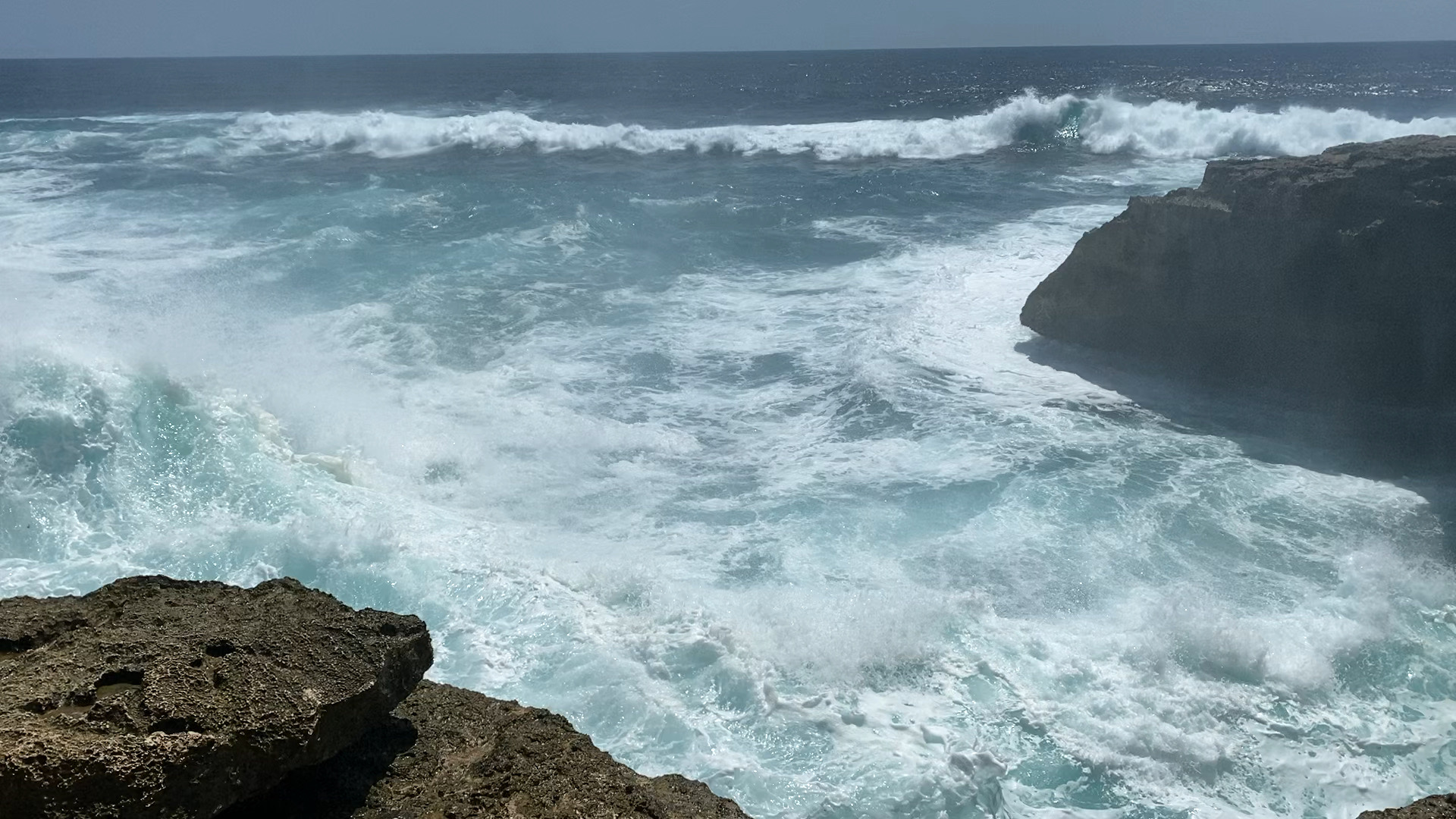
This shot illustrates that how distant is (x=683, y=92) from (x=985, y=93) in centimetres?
1818

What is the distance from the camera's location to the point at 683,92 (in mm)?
63281

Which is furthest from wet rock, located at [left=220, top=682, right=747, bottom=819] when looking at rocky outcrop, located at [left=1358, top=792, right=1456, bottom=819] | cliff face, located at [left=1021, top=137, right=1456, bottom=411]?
cliff face, located at [left=1021, top=137, right=1456, bottom=411]

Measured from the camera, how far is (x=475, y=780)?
3.51 meters

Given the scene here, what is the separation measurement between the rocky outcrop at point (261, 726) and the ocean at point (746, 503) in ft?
5.83

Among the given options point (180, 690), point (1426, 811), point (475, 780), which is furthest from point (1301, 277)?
point (180, 690)

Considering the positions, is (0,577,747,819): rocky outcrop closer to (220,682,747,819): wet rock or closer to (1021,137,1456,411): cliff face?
(220,682,747,819): wet rock

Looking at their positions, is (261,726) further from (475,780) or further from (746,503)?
(746,503)

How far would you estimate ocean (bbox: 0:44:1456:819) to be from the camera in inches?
225

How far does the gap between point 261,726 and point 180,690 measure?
0.88 feet

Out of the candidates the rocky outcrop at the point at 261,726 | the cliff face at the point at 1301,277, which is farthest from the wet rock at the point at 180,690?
the cliff face at the point at 1301,277

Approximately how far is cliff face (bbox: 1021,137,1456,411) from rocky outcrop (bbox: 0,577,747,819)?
9.51 m

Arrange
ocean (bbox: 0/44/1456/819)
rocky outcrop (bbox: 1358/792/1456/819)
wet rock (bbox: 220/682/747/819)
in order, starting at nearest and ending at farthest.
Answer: wet rock (bbox: 220/682/747/819)
rocky outcrop (bbox: 1358/792/1456/819)
ocean (bbox: 0/44/1456/819)

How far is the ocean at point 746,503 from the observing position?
570 cm

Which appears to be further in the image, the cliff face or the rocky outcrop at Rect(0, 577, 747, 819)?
the cliff face
